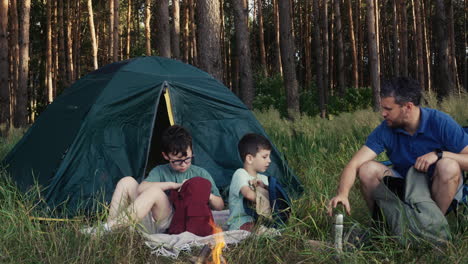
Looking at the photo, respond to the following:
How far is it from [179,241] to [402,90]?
6.13 feet

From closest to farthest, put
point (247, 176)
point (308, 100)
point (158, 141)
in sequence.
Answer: point (247, 176) < point (158, 141) < point (308, 100)

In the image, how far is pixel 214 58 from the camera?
28.5ft

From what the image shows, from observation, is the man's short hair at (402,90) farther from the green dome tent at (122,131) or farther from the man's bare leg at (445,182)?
the green dome tent at (122,131)

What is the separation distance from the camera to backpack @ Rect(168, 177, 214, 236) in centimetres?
389

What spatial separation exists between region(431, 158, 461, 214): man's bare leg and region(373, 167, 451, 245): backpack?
0.07 m

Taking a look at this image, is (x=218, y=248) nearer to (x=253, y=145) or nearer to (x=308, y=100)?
(x=253, y=145)

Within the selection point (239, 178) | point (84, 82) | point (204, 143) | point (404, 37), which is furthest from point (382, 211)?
Result: point (404, 37)

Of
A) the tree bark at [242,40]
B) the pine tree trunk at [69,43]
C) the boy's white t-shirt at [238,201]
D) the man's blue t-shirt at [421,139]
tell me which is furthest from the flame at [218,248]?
the pine tree trunk at [69,43]

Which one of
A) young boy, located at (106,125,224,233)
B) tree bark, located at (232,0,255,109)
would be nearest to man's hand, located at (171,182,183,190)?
young boy, located at (106,125,224,233)

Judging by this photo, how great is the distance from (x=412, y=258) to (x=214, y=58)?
5.93 metres

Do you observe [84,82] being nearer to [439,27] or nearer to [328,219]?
[328,219]

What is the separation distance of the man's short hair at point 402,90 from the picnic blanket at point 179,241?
137 cm

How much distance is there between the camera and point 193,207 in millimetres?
3893

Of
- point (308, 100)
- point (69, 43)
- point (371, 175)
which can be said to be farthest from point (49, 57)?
point (371, 175)
